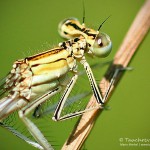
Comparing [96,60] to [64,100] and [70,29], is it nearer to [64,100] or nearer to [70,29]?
[70,29]

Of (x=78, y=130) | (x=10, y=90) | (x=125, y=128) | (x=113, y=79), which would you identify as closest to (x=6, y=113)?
(x=10, y=90)

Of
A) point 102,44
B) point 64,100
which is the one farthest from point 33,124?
point 102,44

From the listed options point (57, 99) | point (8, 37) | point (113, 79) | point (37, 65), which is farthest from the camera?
point (8, 37)

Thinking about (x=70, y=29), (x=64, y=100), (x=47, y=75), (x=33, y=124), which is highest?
(x=70, y=29)

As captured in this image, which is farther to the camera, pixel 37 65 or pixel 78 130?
pixel 37 65

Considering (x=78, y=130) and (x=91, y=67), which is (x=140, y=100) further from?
(x=78, y=130)

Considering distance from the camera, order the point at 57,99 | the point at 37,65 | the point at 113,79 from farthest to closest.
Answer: the point at 57,99
the point at 37,65
the point at 113,79

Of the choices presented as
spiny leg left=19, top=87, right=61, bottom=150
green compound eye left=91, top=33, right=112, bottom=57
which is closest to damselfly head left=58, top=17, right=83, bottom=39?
green compound eye left=91, top=33, right=112, bottom=57
